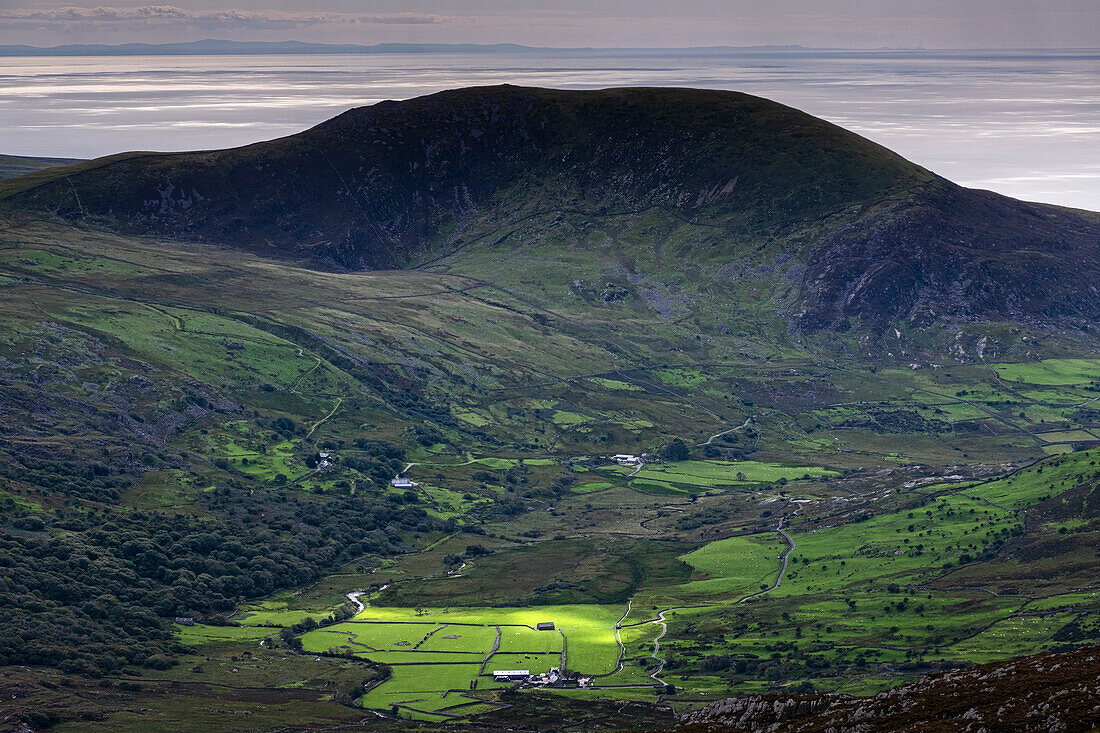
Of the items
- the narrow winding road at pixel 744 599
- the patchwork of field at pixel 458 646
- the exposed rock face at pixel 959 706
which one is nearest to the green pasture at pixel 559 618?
the patchwork of field at pixel 458 646

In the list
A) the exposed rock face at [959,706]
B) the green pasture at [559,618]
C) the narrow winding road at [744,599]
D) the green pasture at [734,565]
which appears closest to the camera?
the exposed rock face at [959,706]

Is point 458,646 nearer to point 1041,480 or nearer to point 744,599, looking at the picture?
point 744,599

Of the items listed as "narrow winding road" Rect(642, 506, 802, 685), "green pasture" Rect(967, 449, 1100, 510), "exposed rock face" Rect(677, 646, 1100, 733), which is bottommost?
"narrow winding road" Rect(642, 506, 802, 685)

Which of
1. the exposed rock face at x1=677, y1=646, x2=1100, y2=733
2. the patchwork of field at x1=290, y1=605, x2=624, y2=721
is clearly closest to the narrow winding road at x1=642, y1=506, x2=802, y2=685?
the patchwork of field at x1=290, y1=605, x2=624, y2=721

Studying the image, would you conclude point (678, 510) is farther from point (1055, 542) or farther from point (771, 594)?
point (1055, 542)

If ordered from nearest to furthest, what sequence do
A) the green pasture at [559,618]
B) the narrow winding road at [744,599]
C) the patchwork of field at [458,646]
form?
1. the patchwork of field at [458,646]
2. the narrow winding road at [744,599]
3. the green pasture at [559,618]

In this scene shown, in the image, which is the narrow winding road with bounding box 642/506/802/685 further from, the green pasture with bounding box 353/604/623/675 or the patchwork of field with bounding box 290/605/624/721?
the patchwork of field with bounding box 290/605/624/721

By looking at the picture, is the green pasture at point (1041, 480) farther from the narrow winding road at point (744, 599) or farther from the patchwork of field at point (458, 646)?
the patchwork of field at point (458, 646)

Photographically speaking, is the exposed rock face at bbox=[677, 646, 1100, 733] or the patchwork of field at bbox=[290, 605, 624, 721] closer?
the exposed rock face at bbox=[677, 646, 1100, 733]
